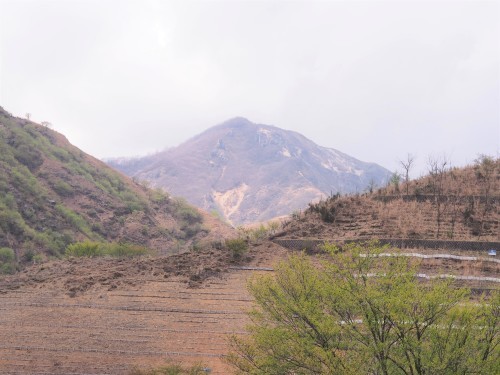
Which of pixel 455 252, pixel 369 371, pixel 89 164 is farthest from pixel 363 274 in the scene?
pixel 89 164

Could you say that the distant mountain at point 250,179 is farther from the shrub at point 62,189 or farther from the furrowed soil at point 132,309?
the furrowed soil at point 132,309

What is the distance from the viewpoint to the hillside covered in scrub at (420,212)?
23.5 meters

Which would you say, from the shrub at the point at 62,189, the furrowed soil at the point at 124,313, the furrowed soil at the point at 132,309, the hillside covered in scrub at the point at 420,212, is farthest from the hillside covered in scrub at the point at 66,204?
the hillside covered in scrub at the point at 420,212

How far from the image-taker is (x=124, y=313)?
18.7m

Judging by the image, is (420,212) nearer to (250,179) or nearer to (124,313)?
(124,313)

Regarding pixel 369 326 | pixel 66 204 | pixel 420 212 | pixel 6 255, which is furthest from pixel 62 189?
pixel 369 326

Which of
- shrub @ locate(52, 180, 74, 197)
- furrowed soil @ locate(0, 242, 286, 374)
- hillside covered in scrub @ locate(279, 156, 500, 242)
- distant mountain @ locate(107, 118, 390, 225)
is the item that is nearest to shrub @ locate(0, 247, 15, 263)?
furrowed soil @ locate(0, 242, 286, 374)

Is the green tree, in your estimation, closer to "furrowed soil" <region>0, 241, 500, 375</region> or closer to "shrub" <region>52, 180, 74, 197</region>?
"furrowed soil" <region>0, 241, 500, 375</region>

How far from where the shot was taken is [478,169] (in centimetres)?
2948

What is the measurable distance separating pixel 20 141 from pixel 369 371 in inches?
2365

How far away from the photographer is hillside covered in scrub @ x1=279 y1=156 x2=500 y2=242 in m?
23.5

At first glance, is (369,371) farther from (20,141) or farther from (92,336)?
(20,141)

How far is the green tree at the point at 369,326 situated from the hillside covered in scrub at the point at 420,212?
13.9 metres

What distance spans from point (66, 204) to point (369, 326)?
5210 cm
